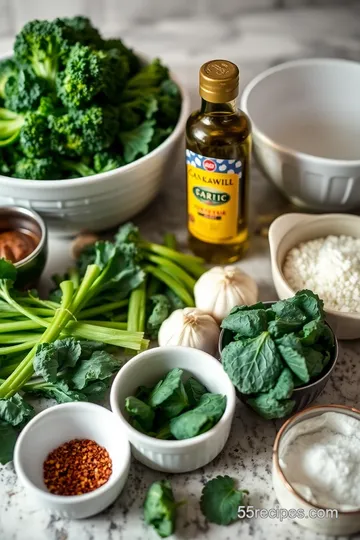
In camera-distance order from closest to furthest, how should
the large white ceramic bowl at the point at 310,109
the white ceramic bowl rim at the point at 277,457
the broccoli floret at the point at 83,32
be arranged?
the white ceramic bowl rim at the point at 277,457 → the broccoli floret at the point at 83,32 → the large white ceramic bowl at the point at 310,109

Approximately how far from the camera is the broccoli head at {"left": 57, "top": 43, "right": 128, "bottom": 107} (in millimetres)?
1280

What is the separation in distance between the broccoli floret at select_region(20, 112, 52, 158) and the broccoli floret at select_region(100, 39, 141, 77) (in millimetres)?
225

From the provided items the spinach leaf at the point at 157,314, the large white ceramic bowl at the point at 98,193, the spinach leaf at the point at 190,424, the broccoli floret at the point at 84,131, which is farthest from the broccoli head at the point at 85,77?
the spinach leaf at the point at 190,424

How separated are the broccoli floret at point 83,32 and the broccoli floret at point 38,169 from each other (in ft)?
0.80

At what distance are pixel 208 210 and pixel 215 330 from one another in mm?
237

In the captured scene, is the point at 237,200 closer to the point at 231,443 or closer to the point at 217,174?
the point at 217,174

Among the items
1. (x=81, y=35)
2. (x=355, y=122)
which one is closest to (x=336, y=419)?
(x=355, y=122)

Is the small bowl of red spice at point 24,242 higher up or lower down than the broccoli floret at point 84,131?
lower down

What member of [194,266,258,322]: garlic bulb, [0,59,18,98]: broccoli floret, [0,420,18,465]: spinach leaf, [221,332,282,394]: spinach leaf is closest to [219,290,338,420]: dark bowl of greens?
[221,332,282,394]: spinach leaf

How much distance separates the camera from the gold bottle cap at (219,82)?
1141mm

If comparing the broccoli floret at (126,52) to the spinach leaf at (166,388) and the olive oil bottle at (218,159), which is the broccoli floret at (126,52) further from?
the spinach leaf at (166,388)

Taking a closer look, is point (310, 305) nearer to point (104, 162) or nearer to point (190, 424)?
point (190, 424)

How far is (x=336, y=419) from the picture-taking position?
1.05 metres

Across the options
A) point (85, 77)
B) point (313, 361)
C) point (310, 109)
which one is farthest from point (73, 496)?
point (310, 109)
